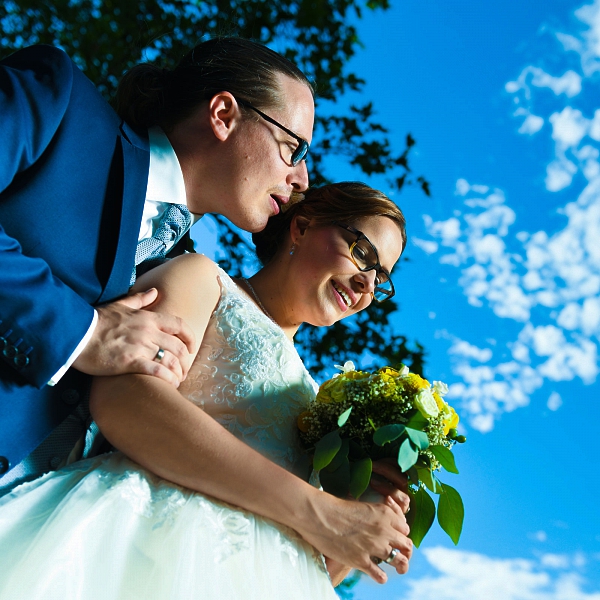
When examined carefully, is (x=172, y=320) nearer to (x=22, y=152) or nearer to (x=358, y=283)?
(x=22, y=152)

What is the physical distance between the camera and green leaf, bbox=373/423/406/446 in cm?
263

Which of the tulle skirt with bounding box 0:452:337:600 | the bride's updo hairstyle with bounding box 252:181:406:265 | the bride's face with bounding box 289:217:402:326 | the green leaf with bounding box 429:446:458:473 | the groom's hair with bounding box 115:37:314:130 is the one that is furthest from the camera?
the bride's updo hairstyle with bounding box 252:181:406:265

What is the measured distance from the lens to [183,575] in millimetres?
2082

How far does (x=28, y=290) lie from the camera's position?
2.14 m

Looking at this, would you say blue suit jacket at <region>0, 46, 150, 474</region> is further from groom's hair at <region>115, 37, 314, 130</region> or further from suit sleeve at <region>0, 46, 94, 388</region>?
groom's hair at <region>115, 37, 314, 130</region>

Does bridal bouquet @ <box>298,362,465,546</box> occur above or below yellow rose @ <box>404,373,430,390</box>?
below

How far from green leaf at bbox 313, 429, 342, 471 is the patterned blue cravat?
3.91ft

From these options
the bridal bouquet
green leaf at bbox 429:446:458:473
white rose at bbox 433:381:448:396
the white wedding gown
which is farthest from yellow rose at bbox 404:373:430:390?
the white wedding gown

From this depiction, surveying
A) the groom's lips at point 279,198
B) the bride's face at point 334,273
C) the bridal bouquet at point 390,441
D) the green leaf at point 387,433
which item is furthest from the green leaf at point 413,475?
the groom's lips at point 279,198

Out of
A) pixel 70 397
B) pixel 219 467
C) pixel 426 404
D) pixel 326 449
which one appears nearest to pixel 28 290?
pixel 70 397

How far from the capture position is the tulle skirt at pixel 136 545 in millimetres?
1987

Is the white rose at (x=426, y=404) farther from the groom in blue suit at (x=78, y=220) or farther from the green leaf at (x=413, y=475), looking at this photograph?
the groom in blue suit at (x=78, y=220)

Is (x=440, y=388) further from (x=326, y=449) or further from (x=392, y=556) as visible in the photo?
(x=392, y=556)

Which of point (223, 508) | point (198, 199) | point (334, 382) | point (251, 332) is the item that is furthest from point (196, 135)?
point (223, 508)
